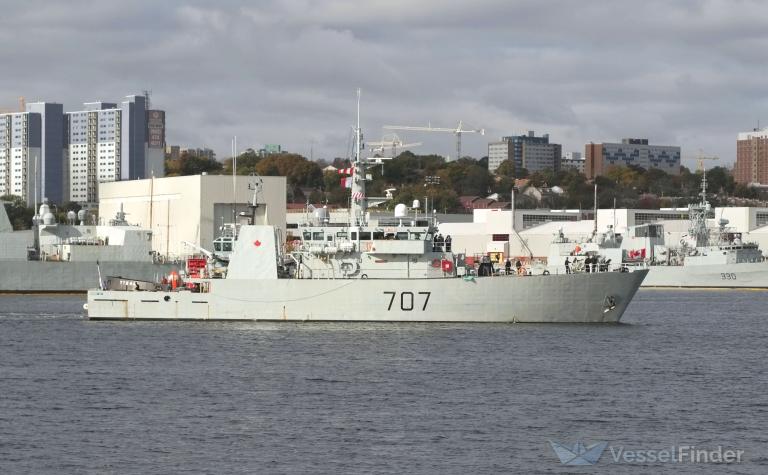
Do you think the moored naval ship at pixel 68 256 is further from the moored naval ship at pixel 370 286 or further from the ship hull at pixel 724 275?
the ship hull at pixel 724 275

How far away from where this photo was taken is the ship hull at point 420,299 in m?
50.8

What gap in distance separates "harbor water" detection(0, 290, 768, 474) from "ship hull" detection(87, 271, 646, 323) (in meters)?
0.64

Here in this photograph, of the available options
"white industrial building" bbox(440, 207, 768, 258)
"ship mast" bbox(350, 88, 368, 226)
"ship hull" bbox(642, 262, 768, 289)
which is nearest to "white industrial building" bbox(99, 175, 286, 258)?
"white industrial building" bbox(440, 207, 768, 258)

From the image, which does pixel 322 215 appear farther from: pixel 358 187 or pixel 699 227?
pixel 699 227

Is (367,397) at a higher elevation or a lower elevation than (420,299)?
lower

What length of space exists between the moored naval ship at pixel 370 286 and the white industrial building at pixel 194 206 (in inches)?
2004

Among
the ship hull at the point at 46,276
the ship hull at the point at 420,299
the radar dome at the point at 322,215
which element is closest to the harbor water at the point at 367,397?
the ship hull at the point at 420,299

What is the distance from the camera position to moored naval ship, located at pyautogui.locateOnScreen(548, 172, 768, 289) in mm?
104438

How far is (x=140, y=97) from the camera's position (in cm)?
19712

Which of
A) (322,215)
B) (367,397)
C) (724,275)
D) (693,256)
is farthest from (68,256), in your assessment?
(367,397)

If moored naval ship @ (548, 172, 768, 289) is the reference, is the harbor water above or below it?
below

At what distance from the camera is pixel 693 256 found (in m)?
107

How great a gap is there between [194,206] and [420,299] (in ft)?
203

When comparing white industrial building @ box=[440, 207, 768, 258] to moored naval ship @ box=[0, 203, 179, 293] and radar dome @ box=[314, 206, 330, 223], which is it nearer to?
moored naval ship @ box=[0, 203, 179, 293]
